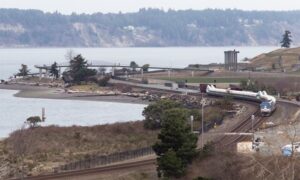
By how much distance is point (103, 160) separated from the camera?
39.8 meters

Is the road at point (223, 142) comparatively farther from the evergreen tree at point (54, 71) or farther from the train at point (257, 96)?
the evergreen tree at point (54, 71)

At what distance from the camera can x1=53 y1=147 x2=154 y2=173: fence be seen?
124 ft

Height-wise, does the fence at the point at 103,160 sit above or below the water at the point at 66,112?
above

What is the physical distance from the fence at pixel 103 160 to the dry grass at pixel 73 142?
3.59 feet

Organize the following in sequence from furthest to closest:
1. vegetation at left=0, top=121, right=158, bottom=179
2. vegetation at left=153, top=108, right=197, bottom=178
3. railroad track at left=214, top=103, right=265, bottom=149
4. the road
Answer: vegetation at left=0, top=121, right=158, bottom=179, railroad track at left=214, top=103, right=265, bottom=149, the road, vegetation at left=153, top=108, right=197, bottom=178

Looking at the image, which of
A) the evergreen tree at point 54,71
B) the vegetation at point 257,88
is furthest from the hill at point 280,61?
the evergreen tree at point 54,71

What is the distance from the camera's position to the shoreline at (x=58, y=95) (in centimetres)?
9425

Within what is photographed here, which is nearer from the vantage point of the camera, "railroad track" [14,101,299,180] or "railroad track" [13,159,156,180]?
"railroad track" [13,159,156,180]

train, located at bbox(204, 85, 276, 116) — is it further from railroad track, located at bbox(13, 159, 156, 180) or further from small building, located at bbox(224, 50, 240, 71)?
small building, located at bbox(224, 50, 240, 71)

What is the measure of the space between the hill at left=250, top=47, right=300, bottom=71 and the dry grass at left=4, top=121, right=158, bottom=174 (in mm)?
63745

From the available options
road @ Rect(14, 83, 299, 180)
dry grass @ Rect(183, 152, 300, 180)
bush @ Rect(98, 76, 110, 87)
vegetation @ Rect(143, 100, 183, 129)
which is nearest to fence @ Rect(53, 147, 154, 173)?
road @ Rect(14, 83, 299, 180)

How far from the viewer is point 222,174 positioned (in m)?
31.6

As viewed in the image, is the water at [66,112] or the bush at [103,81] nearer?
the water at [66,112]

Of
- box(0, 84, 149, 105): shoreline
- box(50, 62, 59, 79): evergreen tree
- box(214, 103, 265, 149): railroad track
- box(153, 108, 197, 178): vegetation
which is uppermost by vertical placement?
box(50, 62, 59, 79): evergreen tree
